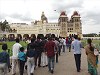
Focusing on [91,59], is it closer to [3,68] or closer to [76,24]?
[3,68]

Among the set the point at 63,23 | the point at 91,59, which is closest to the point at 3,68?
the point at 91,59

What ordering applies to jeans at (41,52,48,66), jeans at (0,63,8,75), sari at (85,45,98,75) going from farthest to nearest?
jeans at (41,52,48,66)
sari at (85,45,98,75)
jeans at (0,63,8,75)

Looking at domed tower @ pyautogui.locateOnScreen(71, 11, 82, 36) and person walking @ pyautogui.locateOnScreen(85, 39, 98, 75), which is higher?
domed tower @ pyautogui.locateOnScreen(71, 11, 82, 36)

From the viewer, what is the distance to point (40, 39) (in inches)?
607

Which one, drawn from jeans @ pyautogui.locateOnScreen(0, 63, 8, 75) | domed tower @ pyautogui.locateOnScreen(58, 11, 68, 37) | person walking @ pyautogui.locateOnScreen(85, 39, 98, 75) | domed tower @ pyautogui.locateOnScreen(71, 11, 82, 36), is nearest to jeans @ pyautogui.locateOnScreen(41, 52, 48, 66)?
person walking @ pyautogui.locateOnScreen(85, 39, 98, 75)

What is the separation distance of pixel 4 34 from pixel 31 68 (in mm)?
121151

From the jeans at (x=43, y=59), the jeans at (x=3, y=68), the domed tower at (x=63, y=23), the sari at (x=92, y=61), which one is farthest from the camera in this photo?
the domed tower at (x=63, y=23)

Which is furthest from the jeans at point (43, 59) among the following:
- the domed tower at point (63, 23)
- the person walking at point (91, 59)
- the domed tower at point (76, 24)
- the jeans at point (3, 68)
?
the domed tower at point (76, 24)

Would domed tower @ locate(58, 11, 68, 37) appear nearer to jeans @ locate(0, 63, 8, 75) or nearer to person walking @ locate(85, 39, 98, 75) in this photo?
person walking @ locate(85, 39, 98, 75)

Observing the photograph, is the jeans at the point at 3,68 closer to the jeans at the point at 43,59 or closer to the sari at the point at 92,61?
the sari at the point at 92,61

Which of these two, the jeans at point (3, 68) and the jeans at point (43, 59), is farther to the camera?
the jeans at point (43, 59)

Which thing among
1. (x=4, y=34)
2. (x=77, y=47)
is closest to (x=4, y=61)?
(x=77, y=47)

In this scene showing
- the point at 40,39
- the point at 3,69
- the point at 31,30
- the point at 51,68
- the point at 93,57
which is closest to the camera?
the point at 3,69

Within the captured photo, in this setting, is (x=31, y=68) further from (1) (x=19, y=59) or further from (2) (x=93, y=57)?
(2) (x=93, y=57)
